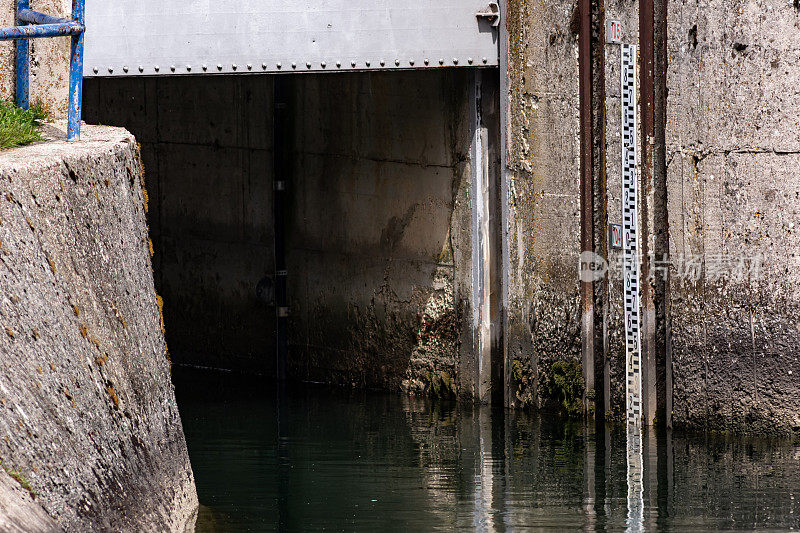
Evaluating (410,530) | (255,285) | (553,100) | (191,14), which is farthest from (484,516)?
(255,285)

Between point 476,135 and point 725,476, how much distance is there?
3.36 metres

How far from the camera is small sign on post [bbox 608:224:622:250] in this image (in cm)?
862

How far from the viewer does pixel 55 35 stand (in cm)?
565

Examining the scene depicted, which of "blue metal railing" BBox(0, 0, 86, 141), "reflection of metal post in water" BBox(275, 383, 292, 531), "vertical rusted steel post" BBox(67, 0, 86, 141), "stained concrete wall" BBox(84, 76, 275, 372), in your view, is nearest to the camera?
"blue metal railing" BBox(0, 0, 86, 141)

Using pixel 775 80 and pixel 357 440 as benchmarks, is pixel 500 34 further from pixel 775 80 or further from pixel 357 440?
pixel 357 440

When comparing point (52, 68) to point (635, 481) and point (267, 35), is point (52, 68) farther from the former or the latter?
point (635, 481)

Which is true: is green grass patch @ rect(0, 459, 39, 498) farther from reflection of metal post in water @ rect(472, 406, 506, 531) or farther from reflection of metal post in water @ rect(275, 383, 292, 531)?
reflection of metal post in water @ rect(472, 406, 506, 531)

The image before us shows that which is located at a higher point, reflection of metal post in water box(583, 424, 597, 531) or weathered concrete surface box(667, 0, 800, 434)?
weathered concrete surface box(667, 0, 800, 434)

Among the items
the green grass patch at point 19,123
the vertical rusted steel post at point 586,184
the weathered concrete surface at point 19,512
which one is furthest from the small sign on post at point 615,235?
the weathered concrete surface at point 19,512

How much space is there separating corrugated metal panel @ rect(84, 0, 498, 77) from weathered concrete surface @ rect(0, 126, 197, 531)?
2.58 meters

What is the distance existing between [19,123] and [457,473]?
3629mm

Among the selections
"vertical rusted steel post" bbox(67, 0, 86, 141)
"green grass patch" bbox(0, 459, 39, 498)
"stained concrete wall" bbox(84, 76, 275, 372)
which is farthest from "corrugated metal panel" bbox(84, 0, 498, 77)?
"green grass patch" bbox(0, 459, 39, 498)

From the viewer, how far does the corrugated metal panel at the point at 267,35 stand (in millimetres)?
8508

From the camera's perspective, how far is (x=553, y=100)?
29.1 feet
